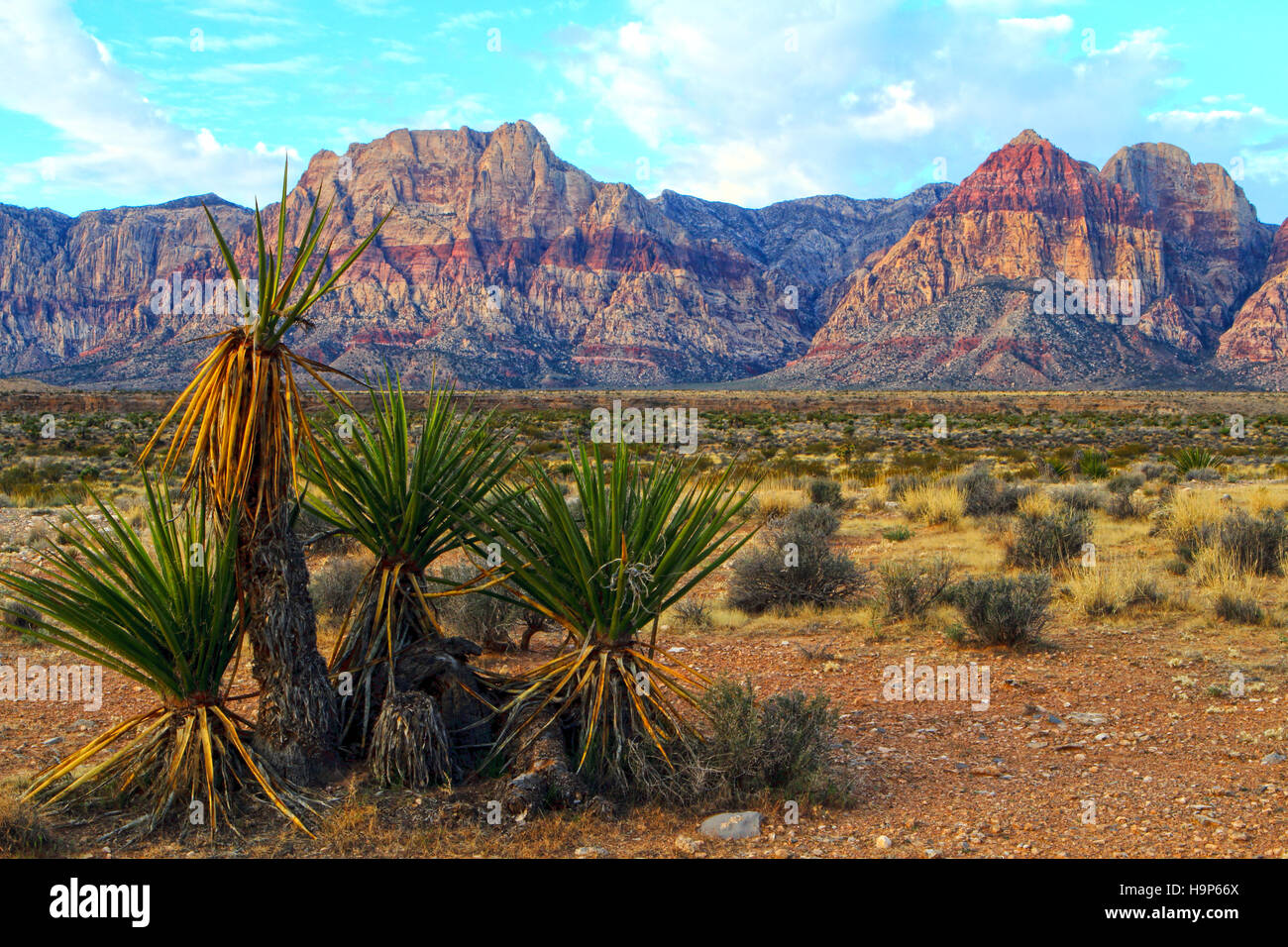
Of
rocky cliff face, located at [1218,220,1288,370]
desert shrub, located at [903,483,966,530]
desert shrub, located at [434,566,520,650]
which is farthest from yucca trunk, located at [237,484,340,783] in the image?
rocky cliff face, located at [1218,220,1288,370]

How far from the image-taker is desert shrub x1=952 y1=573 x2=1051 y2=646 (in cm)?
778

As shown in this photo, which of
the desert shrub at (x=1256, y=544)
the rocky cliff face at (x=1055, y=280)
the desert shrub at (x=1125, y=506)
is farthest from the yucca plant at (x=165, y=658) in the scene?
the rocky cliff face at (x=1055, y=280)

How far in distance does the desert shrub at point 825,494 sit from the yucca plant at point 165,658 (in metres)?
12.8

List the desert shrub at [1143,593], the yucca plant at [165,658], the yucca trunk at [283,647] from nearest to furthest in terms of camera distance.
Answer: the yucca plant at [165,658] < the yucca trunk at [283,647] < the desert shrub at [1143,593]

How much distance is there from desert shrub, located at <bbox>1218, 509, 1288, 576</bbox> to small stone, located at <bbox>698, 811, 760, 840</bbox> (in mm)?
8306

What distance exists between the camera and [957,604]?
8.53 m

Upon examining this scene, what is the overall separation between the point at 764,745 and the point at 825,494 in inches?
476

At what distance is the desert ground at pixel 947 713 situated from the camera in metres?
4.12

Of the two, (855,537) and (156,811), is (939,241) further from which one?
(156,811)

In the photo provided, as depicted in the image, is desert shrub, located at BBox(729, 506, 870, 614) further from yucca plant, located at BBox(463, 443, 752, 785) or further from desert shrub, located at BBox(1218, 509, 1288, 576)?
yucca plant, located at BBox(463, 443, 752, 785)

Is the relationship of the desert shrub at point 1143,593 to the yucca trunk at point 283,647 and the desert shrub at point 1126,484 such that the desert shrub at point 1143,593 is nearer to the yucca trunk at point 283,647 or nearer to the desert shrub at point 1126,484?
the desert shrub at point 1126,484

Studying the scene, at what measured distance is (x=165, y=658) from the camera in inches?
176

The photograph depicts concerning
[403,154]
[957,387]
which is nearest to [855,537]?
[957,387]
